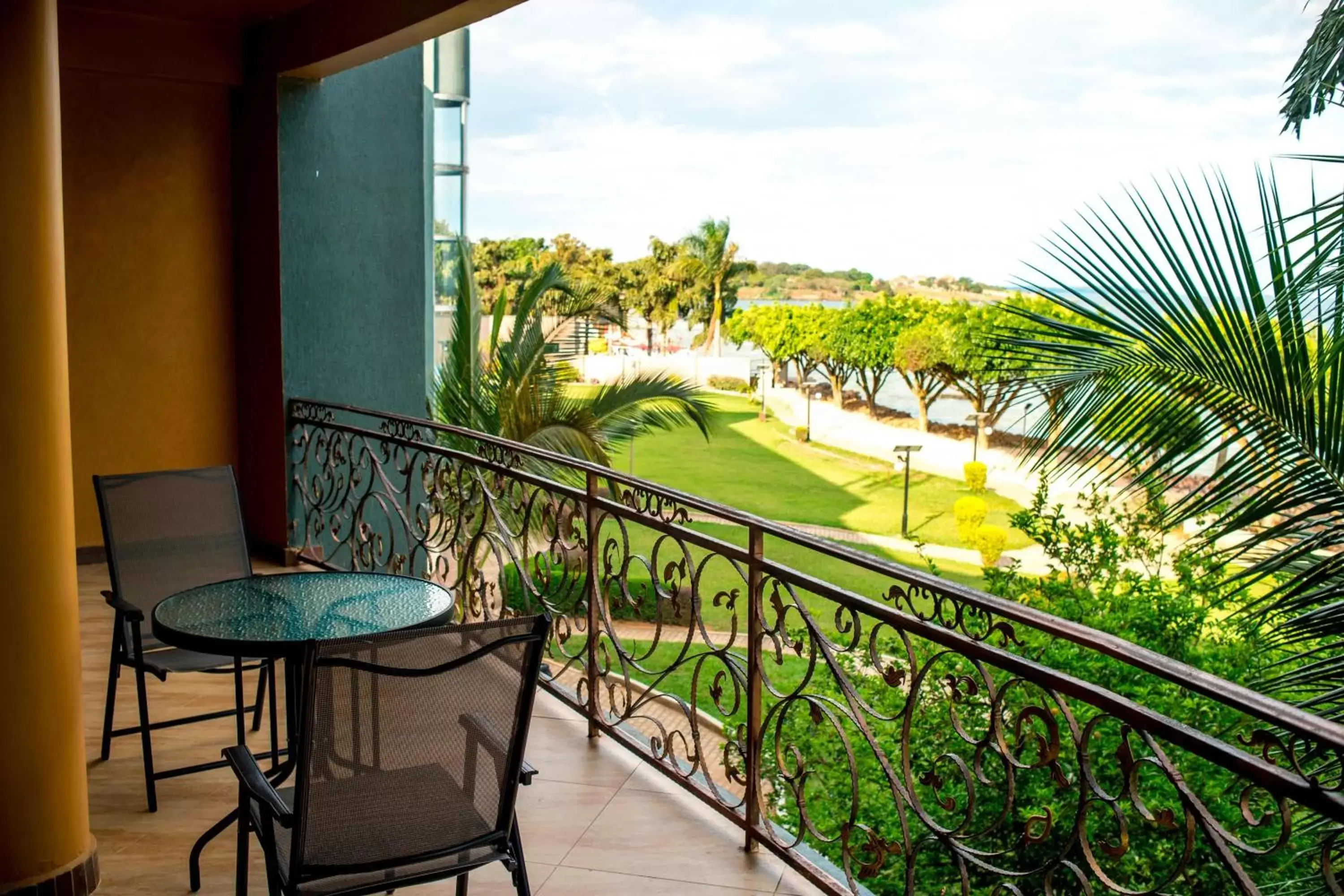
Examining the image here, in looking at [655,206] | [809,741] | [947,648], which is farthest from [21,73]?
[655,206]

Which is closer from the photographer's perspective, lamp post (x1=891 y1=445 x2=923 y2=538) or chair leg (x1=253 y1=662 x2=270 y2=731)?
chair leg (x1=253 y1=662 x2=270 y2=731)

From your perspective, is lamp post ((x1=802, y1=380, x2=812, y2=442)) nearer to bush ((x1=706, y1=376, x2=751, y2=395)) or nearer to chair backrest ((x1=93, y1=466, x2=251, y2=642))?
bush ((x1=706, y1=376, x2=751, y2=395))

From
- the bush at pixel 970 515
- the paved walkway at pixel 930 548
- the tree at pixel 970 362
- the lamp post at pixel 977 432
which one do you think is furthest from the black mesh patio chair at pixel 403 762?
the lamp post at pixel 977 432

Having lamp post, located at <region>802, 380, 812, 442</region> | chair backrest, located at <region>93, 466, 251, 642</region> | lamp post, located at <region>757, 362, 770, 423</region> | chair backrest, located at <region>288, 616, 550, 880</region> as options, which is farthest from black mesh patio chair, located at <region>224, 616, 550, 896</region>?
lamp post, located at <region>757, 362, 770, 423</region>

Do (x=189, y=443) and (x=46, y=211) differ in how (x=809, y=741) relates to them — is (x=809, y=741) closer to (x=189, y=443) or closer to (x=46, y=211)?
(x=189, y=443)

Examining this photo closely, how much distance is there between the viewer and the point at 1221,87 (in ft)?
171

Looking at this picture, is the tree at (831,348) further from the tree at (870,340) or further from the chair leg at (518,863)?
the chair leg at (518,863)

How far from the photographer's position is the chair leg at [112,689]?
3.51m

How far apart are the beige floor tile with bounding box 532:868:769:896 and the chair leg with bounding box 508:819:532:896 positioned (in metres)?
0.54

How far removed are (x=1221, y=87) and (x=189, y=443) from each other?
55.7m

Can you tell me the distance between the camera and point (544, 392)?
28.7ft

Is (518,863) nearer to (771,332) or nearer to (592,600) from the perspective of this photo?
(592,600)

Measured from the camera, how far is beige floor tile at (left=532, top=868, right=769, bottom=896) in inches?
116

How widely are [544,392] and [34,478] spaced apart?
609 centimetres
